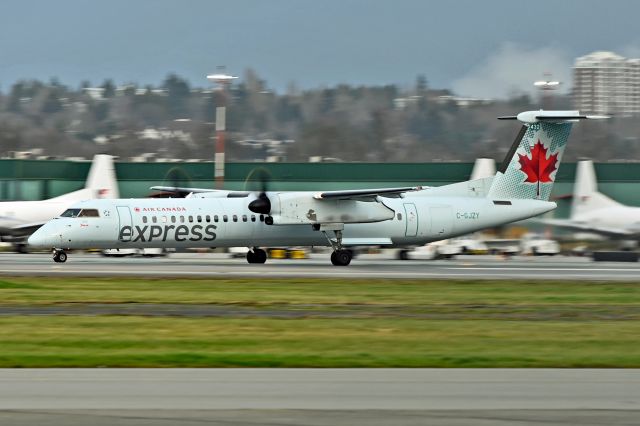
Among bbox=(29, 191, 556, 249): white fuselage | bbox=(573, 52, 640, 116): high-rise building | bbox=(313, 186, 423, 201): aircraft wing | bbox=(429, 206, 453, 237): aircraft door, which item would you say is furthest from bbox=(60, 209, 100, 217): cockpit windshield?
bbox=(573, 52, 640, 116): high-rise building

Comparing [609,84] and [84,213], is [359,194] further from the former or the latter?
[609,84]

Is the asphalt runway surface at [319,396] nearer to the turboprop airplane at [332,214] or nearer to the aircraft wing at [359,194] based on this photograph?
the turboprop airplane at [332,214]

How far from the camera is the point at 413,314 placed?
2147 cm

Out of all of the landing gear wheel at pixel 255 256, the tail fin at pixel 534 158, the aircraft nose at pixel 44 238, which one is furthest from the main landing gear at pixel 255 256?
the tail fin at pixel 534 158

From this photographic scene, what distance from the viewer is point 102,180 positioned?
57.3 meters

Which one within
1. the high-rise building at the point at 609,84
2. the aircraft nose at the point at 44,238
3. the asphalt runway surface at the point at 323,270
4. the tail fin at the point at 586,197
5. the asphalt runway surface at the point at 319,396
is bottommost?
the asphalt runway surface at the point at 319,396

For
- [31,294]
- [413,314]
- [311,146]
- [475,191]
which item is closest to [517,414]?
[413,314]

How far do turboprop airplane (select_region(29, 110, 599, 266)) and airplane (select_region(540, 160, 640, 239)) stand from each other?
12584 millimetres

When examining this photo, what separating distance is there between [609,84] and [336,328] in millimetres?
144235

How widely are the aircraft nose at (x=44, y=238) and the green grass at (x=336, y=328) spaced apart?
6.12 meters

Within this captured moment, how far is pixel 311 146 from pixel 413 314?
69.6m

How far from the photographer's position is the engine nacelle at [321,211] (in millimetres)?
37750

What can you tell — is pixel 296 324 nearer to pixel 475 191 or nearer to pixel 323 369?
pixel 323 369

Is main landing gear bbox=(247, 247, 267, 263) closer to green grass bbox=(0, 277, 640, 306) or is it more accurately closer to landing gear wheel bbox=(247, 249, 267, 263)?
landing gear wheel bbox=(247, 249, 267, 263)
